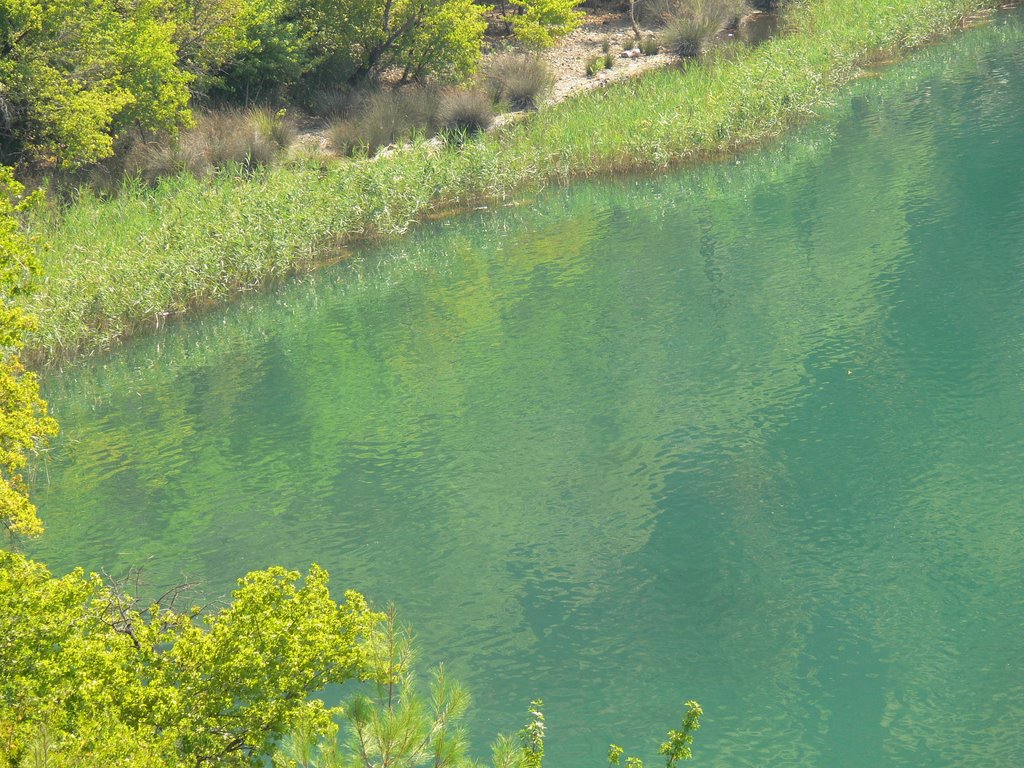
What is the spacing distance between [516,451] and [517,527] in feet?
6.22

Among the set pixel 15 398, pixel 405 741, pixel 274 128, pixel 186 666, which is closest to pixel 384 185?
pixel 274 128

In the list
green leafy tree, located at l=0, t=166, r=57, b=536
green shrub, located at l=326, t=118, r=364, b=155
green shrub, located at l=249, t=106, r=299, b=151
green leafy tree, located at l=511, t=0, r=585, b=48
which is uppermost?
green leafy tree, located at l=0, t=166, r=57, b=536

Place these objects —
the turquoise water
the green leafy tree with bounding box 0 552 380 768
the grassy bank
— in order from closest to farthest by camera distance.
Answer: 1. the green leafy tree with bounding box 0 552 380 768
2. the turquoise water
3. the grassy bank

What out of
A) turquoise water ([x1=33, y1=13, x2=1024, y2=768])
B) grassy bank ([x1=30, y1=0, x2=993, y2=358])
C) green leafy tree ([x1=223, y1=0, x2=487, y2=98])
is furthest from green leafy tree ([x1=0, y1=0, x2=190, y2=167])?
turquoise water ([x1=33, y1=13, x2=1024, y2=768])

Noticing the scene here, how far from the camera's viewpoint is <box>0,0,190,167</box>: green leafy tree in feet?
84.6

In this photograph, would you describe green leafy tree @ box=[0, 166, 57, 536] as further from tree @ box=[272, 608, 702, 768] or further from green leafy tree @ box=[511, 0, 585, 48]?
green leafy tree @ box=[511, 0, 585, 48]

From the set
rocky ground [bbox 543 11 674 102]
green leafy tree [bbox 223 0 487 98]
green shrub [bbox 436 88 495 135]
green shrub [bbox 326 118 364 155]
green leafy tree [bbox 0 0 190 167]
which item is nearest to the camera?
green leafy tree [bbox 0 0 190 167]

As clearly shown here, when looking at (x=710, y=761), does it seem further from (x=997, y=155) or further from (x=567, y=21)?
(x=567, y=21)

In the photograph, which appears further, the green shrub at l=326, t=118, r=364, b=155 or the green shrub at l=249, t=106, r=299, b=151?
the green shrub at l=326, t=118, r=364, b=155

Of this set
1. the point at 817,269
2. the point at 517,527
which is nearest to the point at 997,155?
the point at 817,269

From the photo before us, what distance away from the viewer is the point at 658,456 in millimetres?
12969

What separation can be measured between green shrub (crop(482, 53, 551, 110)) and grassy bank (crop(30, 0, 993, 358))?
2.46 m

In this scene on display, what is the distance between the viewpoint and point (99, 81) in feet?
90.7

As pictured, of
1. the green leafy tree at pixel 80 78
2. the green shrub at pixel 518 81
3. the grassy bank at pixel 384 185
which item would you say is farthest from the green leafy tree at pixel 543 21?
the green leafy tree at pixel 80 78
